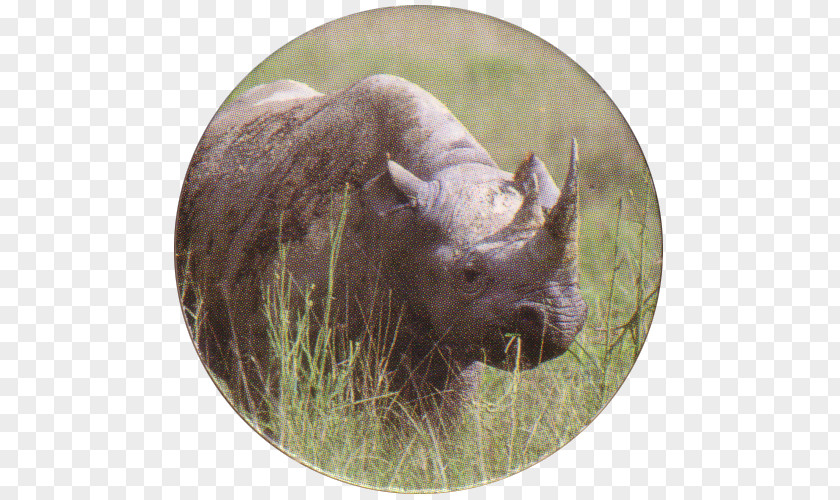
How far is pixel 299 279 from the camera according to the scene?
470cm

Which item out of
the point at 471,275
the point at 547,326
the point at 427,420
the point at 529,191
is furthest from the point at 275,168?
the point at 547,326

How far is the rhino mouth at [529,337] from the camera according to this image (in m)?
4.30

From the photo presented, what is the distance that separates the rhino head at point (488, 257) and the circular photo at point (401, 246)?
0.01 meters

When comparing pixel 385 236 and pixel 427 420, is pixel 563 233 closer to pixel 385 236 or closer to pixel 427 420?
pixel 385 236

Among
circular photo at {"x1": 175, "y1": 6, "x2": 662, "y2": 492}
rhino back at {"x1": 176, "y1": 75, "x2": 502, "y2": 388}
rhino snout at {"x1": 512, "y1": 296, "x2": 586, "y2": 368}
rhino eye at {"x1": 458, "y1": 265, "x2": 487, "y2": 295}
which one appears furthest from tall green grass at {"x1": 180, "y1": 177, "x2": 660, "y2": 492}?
rhino eye at {"x1": 458, "y1": 265, "x2": 487, "y2": 295}

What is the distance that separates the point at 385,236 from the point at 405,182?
298 mm

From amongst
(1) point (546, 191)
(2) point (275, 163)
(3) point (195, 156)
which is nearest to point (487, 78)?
(1) point (546, 191)

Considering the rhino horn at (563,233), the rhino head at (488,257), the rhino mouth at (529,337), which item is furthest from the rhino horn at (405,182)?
the rhino mouth at (529,337)

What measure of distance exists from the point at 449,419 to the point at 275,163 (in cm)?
163

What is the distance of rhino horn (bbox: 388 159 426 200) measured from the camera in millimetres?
4484

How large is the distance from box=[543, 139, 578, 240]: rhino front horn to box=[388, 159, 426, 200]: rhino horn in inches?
27.1

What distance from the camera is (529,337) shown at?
14.3 ft

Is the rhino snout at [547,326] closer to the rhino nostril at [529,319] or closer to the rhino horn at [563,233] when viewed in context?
the rhino nostril at [529,319]

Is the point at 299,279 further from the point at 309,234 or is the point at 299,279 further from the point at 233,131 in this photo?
the point at 233,131
